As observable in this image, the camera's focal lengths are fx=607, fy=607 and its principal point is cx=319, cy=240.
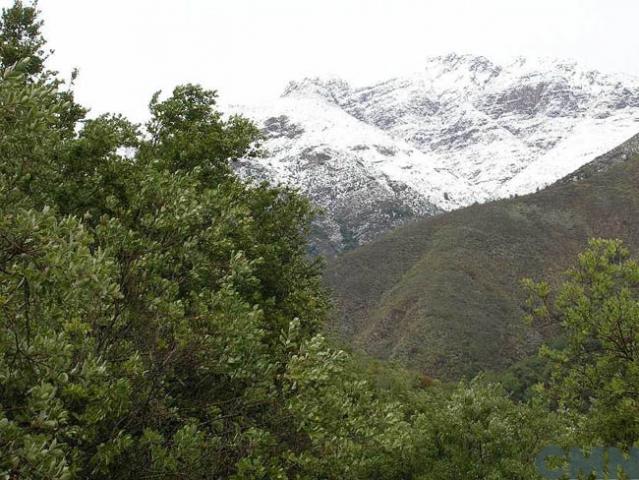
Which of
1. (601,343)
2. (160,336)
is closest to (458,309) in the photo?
(601,343)

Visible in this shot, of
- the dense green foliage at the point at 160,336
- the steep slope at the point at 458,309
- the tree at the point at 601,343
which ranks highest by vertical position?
the dense green foliage at the point at 160,336

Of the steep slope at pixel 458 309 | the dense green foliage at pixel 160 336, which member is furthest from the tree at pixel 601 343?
the steep slope at pixel 458 309

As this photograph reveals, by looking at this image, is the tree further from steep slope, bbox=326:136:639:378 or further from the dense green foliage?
steep slope, bbox=326:136:639:378

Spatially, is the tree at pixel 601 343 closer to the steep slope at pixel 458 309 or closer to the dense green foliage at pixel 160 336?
the dense green foliage at pixel 160 336

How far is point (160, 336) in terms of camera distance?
8.63 m

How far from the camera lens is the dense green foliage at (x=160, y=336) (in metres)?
6.23

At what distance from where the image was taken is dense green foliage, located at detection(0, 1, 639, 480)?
6.23 meters

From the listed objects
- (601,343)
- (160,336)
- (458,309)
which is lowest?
(458,309)

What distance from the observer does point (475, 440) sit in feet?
79.6

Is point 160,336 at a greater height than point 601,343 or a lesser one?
greater

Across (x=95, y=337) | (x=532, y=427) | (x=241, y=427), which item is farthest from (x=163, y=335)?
(x=532, y=427)

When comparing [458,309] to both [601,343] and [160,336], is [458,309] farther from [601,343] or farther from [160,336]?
[160,336]

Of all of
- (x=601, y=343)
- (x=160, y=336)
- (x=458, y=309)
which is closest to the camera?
(x=160, y=336)

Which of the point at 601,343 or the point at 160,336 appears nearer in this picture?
the point at 160,336
